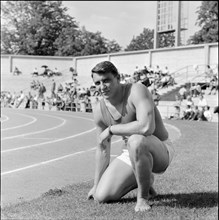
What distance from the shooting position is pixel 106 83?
2900mm

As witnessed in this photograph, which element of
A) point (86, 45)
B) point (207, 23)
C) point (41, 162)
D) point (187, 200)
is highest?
point (207, 23)

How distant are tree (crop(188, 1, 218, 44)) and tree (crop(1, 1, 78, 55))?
16.1 metres

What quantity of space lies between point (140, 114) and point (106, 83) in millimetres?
419

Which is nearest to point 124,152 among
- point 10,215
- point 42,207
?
point 42,207

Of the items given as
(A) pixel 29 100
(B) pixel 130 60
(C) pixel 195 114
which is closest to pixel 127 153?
(C) pixel 195 114

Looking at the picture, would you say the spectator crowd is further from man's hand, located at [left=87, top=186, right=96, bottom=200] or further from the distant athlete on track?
the distant athlete on track

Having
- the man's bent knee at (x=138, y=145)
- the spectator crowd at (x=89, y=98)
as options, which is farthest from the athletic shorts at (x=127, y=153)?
the spectator crowd at (x=89, y=98)

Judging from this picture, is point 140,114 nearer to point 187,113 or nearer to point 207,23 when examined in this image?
point 187,113

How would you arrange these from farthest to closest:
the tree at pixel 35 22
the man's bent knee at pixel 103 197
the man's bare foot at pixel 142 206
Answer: the tree at pixel 35 22 < the man's bent knee at pixel 103 197 < the man's bare foot at pixel 142 206

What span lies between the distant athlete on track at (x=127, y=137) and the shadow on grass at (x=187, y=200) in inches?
6.6

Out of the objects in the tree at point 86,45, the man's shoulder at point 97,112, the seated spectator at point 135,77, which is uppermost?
the tree at point 86,45

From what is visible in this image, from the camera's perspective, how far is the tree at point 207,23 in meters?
51.2

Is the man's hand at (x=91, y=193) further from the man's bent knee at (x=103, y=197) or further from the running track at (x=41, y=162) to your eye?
the running track at (x=41, y=162)

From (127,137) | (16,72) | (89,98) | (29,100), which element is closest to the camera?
(127,137)
